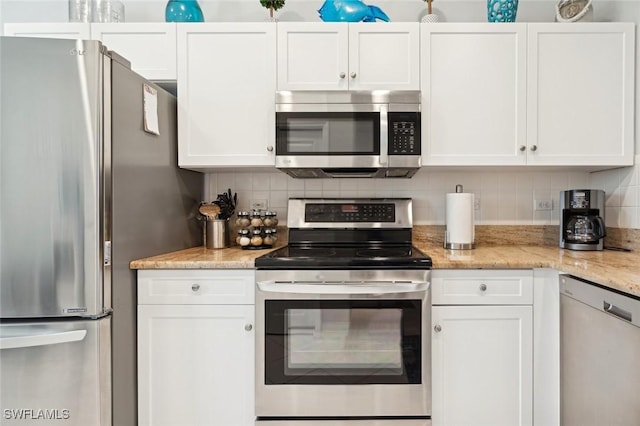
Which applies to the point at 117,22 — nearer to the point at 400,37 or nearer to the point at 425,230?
the point at 400,37

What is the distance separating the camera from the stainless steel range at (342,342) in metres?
1.56

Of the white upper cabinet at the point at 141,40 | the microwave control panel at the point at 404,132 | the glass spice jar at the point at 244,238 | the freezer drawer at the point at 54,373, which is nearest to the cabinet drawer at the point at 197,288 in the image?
the freezer drawer at the point at 54,373

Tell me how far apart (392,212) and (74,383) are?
1688mm

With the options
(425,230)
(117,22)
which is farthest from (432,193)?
(117,22)

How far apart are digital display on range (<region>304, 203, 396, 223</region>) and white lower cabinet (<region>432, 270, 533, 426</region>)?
0.64 m

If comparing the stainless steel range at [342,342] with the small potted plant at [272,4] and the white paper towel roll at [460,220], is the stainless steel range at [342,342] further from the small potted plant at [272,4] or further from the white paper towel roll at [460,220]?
the small potted plant at [272,4]

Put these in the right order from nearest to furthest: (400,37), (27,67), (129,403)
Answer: (27,67) → (129,403) → (400,37)

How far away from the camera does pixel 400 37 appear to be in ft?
6.20

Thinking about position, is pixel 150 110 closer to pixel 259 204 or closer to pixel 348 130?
pixel 259 204

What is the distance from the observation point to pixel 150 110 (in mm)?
1673

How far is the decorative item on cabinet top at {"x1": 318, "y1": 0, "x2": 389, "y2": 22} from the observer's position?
1.94 m

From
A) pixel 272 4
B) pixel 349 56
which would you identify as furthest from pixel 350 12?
pixel 272 4

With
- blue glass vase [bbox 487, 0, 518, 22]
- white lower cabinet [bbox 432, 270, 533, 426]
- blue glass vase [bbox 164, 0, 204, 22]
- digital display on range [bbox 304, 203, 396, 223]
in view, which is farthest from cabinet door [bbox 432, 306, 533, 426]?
blue glass vase [bbox 164, 0, 204, 22]

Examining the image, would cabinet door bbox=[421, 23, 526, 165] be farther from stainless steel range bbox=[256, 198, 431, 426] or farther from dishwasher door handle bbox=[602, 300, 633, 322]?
dishwasher door handle bbox=[602, 300, 633, 322]
